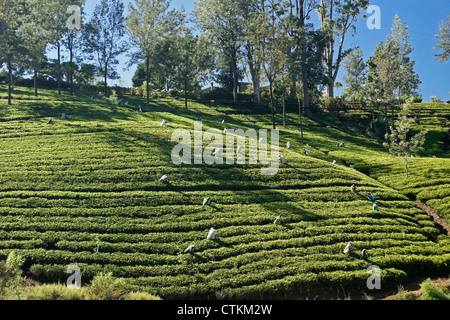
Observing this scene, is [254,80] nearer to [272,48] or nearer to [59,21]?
[272,48]

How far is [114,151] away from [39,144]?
8.74 m

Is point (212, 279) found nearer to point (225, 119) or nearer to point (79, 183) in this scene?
point (79, 183)

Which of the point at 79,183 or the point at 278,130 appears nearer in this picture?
the point at 79,183

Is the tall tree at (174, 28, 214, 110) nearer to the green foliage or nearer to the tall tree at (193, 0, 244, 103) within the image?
the tall tree at (193, 0, 244, 103)

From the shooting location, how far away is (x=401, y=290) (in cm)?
2017

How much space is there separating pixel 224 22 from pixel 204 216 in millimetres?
51799

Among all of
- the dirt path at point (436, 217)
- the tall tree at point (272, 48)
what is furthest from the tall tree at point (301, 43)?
the dirt path at point (436, 217)

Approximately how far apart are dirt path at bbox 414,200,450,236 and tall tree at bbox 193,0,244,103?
147 feet

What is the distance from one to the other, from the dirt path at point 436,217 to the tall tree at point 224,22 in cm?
4489

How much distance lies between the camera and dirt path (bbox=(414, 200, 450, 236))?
2644cm

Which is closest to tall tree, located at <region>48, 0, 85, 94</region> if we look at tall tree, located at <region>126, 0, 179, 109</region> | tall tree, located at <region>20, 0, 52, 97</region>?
tall tree, located at <region>20, 0, 52, 97</region>

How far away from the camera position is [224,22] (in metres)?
67.6
